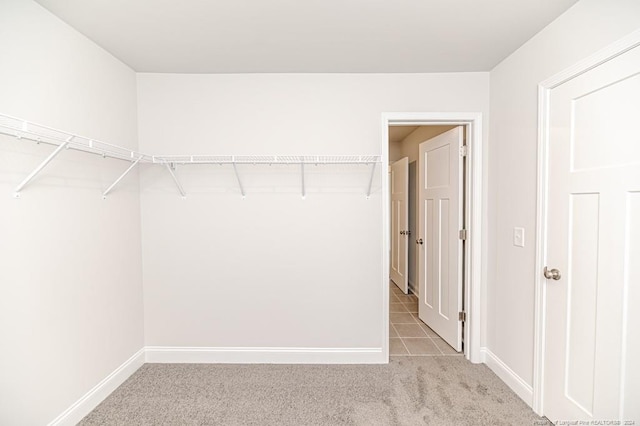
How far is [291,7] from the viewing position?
5.21 feet

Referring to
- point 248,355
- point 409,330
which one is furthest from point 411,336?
point 248,355

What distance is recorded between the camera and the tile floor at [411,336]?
2625mm

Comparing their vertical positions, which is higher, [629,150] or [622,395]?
[629,150]

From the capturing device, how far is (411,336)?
2.94 metres

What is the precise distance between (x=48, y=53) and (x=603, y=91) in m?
2.86

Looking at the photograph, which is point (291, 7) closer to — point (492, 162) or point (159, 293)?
point (492, 162)

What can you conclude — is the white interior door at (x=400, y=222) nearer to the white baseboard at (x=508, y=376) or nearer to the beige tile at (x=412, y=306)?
the beige tile at (x=412, y=306)

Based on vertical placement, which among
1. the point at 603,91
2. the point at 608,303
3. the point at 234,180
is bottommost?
the point at 608,303

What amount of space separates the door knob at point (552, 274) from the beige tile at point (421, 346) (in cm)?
122

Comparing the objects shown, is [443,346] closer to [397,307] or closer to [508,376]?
[508,376]

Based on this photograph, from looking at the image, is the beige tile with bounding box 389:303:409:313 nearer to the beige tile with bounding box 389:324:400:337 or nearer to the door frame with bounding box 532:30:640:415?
the beige tile with bounding box 389:324:400:337

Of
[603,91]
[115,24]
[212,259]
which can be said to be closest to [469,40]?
[603,91]

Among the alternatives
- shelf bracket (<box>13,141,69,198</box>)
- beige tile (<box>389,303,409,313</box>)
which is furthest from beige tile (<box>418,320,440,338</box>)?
shelf bracket (<box>13,141,69,198</box>)

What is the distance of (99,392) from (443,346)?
8.81 ft
